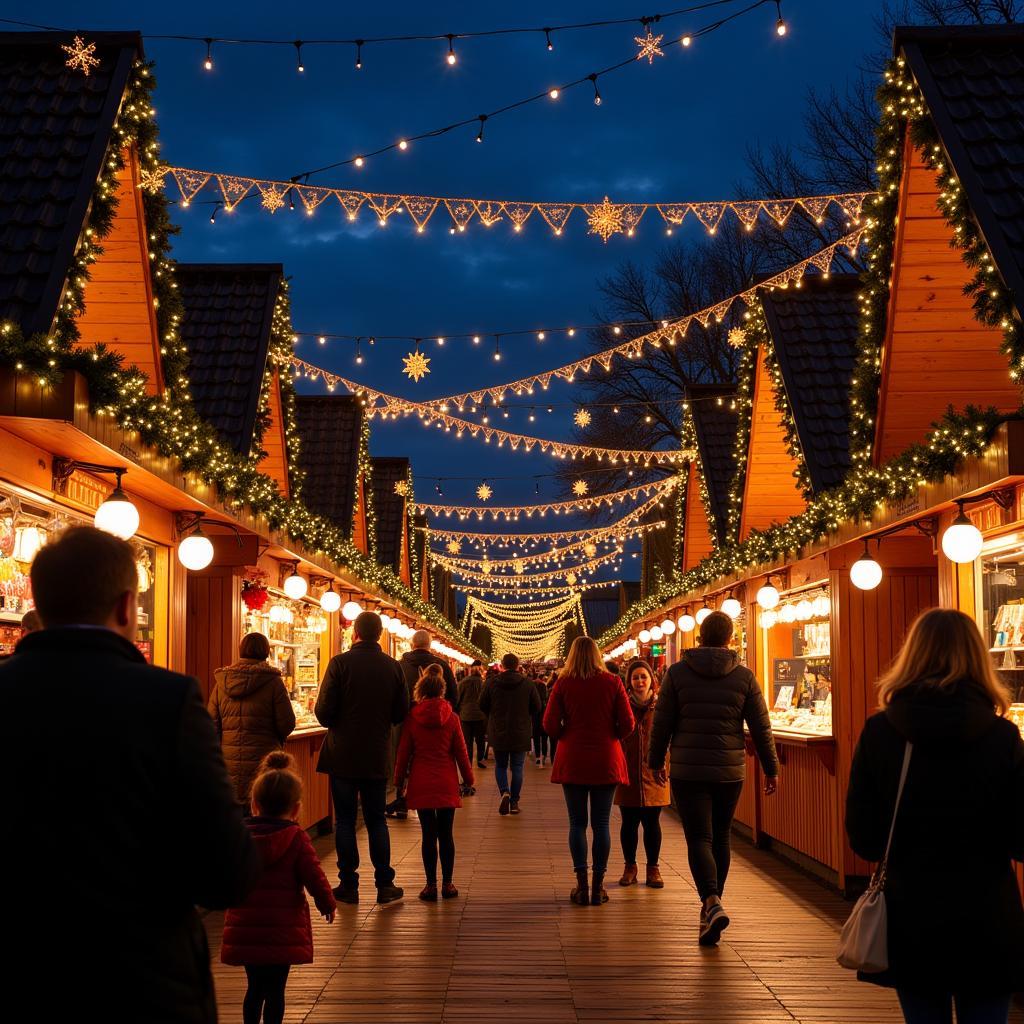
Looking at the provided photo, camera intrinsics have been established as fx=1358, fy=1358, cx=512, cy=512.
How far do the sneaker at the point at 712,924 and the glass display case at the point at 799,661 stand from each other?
11.4ft

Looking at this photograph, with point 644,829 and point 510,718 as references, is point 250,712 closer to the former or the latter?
point 644,829

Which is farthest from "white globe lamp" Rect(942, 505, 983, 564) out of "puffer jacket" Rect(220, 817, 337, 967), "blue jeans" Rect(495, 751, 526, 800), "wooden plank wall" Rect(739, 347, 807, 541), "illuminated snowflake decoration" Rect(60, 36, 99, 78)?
"blue jeans" Rect(495, 751, 526, 800)

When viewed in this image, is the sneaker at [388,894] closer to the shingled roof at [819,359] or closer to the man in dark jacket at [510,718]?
the shingled roof at [819,359]

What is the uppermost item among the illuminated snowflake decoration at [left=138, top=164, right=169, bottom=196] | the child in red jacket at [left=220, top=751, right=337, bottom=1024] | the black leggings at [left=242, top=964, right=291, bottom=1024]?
the illuminated snowflake decoration at [left=138, top=164, right=169, bottom=196]

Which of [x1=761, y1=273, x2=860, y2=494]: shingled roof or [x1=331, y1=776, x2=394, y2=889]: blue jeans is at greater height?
[x1=761, y1=273, x2=860, y2=494]: shingled roof

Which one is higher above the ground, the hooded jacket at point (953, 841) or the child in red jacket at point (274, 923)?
the hooded jacket at point (953, 841)

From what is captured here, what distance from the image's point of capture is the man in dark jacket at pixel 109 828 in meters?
2.38

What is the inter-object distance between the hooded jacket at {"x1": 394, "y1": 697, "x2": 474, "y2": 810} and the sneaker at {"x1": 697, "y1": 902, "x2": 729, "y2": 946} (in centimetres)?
199

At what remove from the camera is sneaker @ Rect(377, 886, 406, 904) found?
29.7ft

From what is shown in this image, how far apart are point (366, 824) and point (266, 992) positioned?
4007mm

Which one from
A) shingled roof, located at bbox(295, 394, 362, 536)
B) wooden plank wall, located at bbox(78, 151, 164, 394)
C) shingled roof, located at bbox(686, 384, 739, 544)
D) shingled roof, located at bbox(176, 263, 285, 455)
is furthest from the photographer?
shingled roof, located at bbox(295, 394, 362, 536)

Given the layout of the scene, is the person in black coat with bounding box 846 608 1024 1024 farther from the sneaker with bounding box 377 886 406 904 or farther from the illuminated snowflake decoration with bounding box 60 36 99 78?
the illuminated snowflake decoration with bounding box 60 36 99 78

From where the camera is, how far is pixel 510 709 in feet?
50.2

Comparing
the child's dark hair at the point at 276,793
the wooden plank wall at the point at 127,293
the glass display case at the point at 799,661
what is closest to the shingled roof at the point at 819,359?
the glass display case at the point at 799,661
